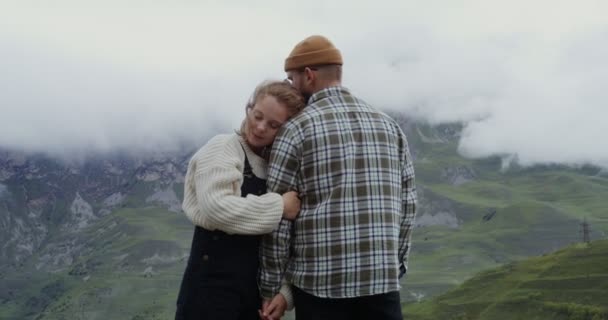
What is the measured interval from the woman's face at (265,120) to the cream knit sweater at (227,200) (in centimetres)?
21

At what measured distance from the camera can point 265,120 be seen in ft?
21.9

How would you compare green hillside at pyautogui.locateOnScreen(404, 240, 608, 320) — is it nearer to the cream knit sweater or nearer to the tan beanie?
the tan beanie

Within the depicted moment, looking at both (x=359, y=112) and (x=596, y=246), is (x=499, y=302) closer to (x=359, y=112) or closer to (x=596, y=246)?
(x=596, y=246)

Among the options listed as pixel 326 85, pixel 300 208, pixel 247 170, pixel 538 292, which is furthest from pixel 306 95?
pixel 538 292

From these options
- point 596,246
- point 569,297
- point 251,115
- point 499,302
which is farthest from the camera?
point 596,246

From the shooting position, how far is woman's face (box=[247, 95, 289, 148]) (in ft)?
21.9

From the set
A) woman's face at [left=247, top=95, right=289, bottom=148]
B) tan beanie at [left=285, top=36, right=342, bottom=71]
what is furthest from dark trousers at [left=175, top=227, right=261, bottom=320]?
tan beanie at [left=285, top=36, right=342, bottom=71]

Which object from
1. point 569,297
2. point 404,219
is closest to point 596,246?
point 569,297

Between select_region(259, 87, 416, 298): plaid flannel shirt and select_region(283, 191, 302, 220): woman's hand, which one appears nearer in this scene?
select_region(259, 87, 416, 298): plaid flannel shirt

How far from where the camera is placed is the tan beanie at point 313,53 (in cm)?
672

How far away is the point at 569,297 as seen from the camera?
13400cm

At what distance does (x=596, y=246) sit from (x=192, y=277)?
170 metres

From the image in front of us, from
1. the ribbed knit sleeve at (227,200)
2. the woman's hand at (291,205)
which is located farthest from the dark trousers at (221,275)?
the woman's hand at (291,205)

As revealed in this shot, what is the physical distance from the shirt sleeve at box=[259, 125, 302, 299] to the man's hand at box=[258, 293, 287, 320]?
0.38ft
